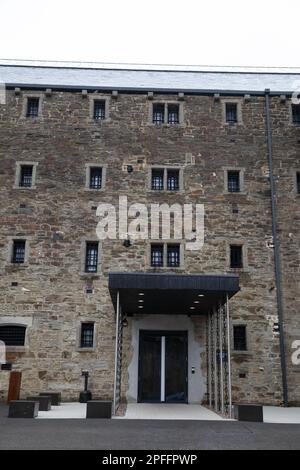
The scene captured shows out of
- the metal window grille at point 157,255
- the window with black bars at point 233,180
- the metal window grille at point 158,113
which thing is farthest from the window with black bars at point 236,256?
the metal window grille at point 158,113

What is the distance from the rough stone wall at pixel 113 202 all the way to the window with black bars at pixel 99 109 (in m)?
0.34

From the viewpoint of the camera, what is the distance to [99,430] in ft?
30.4

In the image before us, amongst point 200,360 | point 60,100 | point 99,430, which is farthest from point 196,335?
point 60,100

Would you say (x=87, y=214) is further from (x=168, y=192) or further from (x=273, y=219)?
(x=273, y=219)

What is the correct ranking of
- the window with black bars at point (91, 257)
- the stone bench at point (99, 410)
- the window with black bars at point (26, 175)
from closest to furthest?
the stone bench at point (99, 410)
the window with black bars at point (91, 257)
the window with black bars at point (26, 175)

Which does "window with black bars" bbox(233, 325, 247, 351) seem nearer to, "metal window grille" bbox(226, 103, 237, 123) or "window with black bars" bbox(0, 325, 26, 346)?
"window with black bars" bbox(0, 325, 26, 346)

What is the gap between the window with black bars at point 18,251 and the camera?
1759 centimetres

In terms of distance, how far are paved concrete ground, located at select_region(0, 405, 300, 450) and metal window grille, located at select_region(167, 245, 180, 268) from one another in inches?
286

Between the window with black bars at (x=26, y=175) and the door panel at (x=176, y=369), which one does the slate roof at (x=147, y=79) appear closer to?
the window with black bars at (x=26, y=175)

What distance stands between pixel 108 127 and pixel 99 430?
12.8m

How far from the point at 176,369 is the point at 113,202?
6.52 metres

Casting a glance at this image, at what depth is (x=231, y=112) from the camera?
19.6m

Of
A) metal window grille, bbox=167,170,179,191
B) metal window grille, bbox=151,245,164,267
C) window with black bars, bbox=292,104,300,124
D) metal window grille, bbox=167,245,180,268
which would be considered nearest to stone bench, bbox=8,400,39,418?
metal window grille, bbox=151,245,164,267

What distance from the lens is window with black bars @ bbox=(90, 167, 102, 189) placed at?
18.5m
